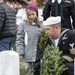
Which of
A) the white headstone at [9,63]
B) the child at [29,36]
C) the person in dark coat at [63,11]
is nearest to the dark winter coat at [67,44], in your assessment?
the white headstone at [9,63]

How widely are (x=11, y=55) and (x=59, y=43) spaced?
33.1 inches

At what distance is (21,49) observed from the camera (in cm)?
823

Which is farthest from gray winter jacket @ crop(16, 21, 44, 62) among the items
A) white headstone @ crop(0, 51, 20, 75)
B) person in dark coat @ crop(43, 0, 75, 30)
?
white headstone @ crop(0, 51, 20, 75)

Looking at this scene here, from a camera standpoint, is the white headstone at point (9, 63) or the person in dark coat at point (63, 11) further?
the person in dark coat at point (63, 11)

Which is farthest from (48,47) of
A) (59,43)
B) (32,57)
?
(32,57)

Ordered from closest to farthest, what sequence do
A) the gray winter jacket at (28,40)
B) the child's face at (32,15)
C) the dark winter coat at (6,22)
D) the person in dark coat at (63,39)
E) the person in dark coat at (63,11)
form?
the person in dark coat at (63,39)
the child's face at (32,15)
the gray winter jacket at (28,40)
the dark winter coat at (6,22)
the person in dark coat at (63,11)

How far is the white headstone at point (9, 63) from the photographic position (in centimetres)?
629

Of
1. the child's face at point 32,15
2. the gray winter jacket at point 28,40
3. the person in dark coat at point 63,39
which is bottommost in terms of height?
the gray winter jacket at point 28,40

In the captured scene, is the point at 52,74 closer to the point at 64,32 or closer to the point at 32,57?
the point at 64,32

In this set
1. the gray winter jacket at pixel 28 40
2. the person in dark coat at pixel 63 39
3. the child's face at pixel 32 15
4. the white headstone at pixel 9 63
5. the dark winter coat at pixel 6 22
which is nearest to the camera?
the white headstone at pixel 9 63

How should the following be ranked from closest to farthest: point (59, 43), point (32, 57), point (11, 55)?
point (11, 55), point (59, 43), point (32, 57)

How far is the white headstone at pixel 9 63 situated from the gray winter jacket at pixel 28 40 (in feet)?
5.82

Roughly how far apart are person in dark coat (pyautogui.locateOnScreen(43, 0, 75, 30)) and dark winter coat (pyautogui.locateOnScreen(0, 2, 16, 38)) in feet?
3.91

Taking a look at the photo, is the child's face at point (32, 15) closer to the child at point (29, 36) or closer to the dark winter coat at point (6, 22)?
the child at point (29, 36)
